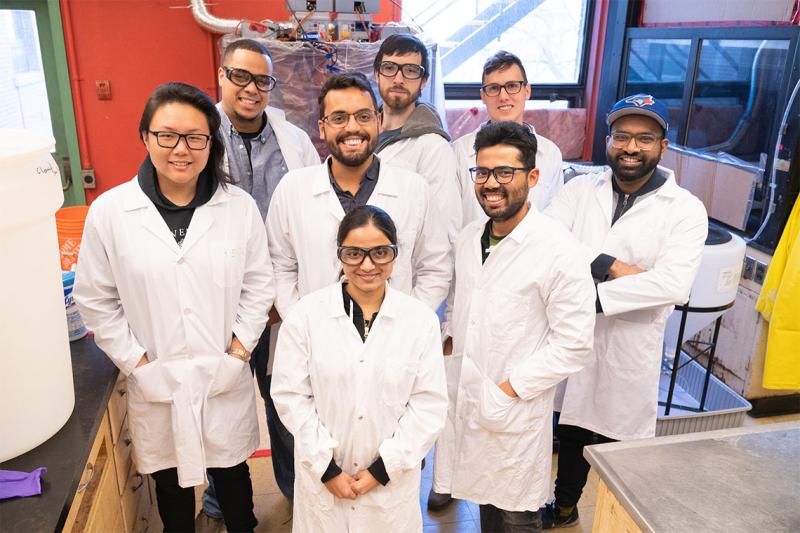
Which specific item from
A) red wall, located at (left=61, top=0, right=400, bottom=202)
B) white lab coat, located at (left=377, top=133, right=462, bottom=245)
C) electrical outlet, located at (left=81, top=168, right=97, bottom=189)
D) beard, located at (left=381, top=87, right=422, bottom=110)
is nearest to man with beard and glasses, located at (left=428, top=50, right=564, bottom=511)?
white lab coat, located at (left=377, top=133, right=462, bottom=245)

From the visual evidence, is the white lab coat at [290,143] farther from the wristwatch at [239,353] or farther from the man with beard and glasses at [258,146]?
the wristwatch at [239,353]

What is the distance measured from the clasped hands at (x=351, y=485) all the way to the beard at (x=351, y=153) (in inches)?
31.9

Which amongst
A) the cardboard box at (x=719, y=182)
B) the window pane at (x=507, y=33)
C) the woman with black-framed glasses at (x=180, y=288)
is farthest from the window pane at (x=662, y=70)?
the woman with black-framed glasses at (x=180, y=288)

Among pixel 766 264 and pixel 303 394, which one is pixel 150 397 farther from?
pixel 766 264

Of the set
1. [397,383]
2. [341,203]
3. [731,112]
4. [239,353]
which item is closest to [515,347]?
[397,383]

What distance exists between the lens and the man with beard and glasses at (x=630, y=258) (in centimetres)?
189

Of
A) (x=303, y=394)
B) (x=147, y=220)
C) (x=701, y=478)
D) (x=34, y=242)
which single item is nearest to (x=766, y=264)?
(x=701, y=478)

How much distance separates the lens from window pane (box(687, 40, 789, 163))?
306 centimetres

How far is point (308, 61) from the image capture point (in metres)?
3.45

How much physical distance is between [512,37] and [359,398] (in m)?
3.67

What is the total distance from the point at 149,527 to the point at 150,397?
0.66 metres

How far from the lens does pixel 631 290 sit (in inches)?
73.9

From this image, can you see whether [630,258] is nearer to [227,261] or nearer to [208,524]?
[227,261]

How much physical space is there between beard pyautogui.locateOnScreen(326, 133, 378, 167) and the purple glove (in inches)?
40.1
